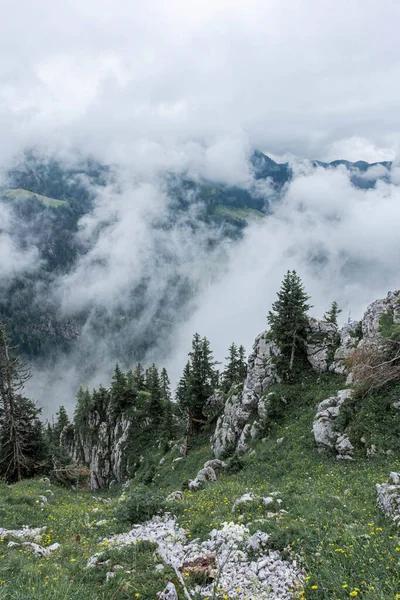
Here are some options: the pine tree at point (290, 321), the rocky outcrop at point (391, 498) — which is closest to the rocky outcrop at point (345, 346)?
the pine tree at point (290, 321)

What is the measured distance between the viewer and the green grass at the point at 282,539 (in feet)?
24.5

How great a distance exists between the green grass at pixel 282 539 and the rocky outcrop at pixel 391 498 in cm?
35

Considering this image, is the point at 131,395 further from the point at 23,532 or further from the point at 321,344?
the point at 23,532

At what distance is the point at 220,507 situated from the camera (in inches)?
559

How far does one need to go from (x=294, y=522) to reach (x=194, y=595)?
4636 mm

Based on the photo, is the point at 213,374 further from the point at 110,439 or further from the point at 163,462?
the point at 110,439

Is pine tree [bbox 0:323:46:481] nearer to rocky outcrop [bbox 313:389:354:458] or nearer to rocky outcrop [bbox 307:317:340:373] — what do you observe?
rocky outcrop [bbox 313:389:354:458]

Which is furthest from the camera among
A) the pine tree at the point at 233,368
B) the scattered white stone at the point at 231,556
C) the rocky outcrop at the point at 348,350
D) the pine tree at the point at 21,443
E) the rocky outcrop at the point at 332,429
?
the pine tree at the point at 233,368

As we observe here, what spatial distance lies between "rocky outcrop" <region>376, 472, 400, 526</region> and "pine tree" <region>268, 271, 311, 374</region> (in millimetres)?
24922

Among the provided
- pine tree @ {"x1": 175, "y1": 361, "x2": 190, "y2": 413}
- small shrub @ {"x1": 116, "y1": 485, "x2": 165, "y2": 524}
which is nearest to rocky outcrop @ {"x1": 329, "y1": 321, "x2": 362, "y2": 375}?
small shrub @ {"x1": 116, "y1": 485, "x2": 165, "y2": 524}

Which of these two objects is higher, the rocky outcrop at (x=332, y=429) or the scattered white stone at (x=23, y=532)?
the rocky outcrop at (x=332, y=429)

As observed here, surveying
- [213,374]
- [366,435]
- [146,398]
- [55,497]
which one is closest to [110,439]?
[146,398]

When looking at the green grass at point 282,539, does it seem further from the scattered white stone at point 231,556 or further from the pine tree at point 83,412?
the pine tree at point 83,412

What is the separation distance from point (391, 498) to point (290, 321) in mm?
28112
